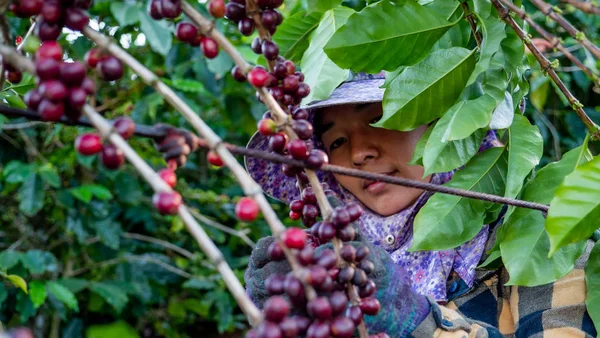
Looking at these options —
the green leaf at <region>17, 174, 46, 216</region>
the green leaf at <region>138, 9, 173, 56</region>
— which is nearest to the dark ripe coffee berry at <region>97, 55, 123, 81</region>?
the green leaf at <region>138, 9, 173, 56</region>

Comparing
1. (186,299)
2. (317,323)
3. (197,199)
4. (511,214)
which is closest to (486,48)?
(511,214)

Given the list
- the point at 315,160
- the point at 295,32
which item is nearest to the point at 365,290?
the point at 315,160

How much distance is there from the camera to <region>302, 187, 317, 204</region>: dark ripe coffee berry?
840 mm

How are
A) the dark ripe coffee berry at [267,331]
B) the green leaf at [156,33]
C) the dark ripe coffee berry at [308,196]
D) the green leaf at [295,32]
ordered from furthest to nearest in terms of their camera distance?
the green leaf at [156,33] → the green leaf at [295,32] → the dark ripe coffee berry at [308,196] → the dark ripe coffee berry at [267,331]

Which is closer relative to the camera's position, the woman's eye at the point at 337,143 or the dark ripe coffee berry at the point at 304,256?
the dark ripe coffee berry at the point at 304,256

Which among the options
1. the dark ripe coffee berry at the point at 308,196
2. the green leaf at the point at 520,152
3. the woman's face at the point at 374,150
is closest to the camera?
the dark ripe coffee berry at the point at 308,196

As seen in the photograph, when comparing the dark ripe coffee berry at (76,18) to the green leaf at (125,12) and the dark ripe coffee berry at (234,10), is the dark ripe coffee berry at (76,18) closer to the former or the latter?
the dark ripe coffee berry at (234,10)

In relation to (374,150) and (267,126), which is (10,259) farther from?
(267,126)

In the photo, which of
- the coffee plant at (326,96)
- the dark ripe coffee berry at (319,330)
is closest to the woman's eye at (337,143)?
the coffee plant at (326,96)

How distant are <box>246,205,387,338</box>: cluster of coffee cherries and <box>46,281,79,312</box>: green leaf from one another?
184 cm

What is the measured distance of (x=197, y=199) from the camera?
3.28 m

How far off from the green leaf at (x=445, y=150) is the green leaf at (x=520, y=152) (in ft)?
0.17

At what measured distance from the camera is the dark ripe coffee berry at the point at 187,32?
68cm

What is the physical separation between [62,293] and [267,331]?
6.65 feet
